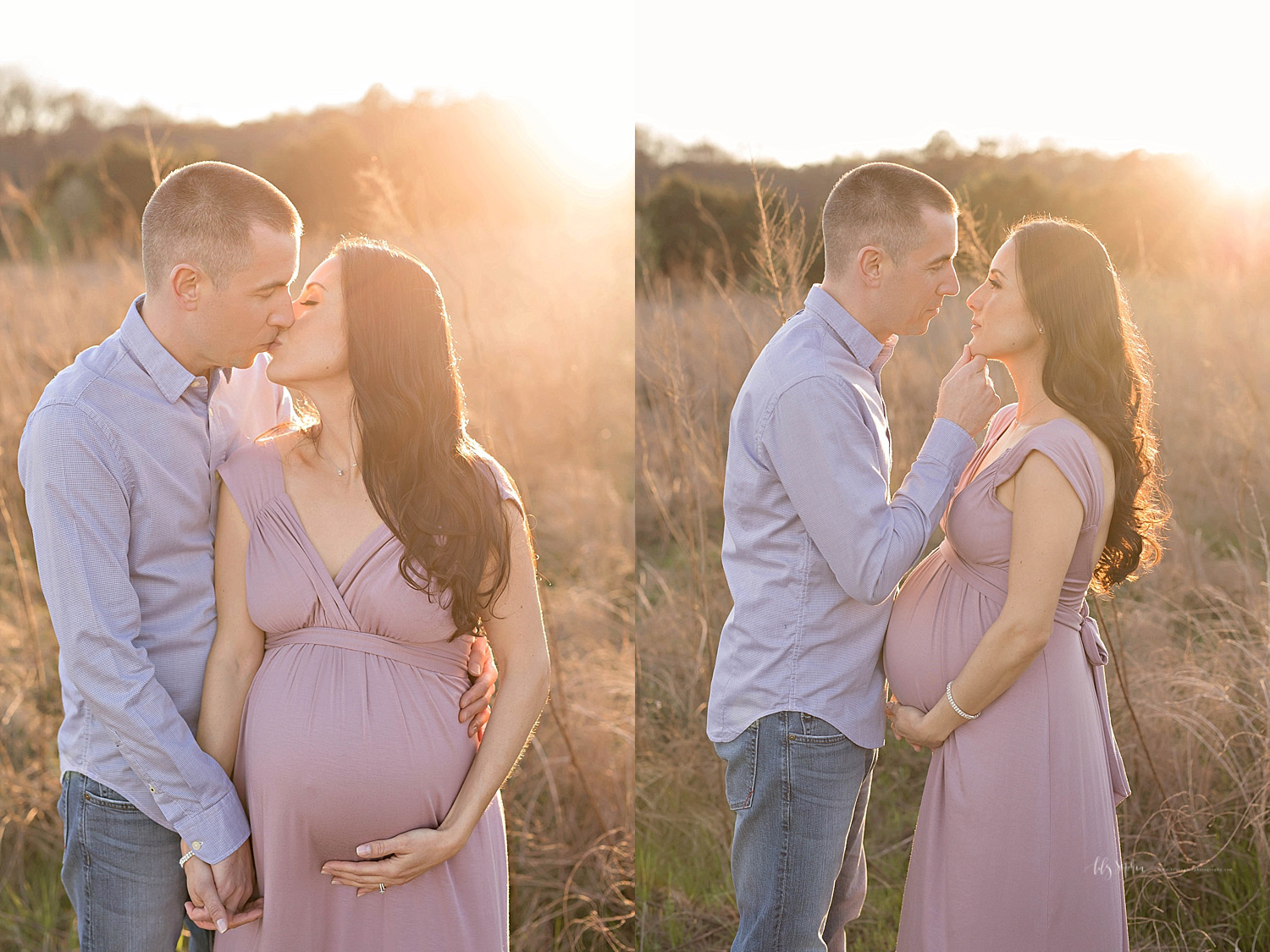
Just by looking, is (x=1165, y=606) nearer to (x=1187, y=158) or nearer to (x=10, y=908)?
(x=1187, y=158)

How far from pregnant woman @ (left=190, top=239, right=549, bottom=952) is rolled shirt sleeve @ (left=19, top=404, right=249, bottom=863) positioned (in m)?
0.14

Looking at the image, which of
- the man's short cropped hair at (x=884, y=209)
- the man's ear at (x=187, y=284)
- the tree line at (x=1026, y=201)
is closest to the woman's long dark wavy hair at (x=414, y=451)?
the man's ear at (x=187, y=284)

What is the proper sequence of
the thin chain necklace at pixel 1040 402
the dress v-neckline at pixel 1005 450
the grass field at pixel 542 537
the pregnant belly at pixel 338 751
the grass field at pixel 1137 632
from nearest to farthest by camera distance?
the pregnant belly at pixel 338 751
the dress v-neckline at pixel 1005 450
the thin chain necklace at pixel 1040 402
the grass field at pixel 1137 632
the grass field at pixel 542 537

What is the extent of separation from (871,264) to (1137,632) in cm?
236

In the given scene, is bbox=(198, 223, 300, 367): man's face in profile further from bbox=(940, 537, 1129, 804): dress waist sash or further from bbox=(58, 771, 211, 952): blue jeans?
bbox=(940, 537, 1129, 804): dress waist sash

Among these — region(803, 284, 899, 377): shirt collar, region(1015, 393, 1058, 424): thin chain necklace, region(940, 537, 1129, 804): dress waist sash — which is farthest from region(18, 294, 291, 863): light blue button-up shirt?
region(1015, 393, 1058, 424): thin chain necklace

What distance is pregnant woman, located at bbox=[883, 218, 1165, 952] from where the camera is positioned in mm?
2193

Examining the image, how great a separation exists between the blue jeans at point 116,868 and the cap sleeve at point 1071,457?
2.04m

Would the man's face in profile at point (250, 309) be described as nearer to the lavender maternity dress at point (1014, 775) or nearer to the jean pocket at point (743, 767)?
the jean pocket at point (743, 767)

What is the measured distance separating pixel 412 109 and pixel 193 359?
5.00m

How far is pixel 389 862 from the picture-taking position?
2.09 meters

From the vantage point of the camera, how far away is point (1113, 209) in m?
5.50

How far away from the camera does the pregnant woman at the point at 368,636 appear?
6.86 feet

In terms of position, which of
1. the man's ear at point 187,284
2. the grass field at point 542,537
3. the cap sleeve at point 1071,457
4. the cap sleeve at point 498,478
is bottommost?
the grass field at point 542,537
